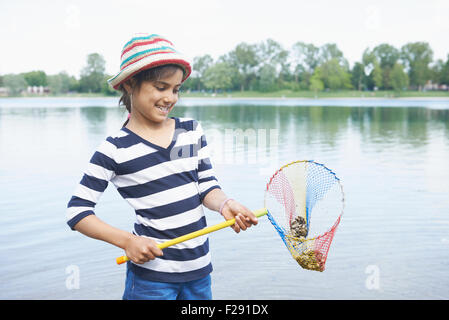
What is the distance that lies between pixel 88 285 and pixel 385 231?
11.1 ft

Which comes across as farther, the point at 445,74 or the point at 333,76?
the point at 333,76

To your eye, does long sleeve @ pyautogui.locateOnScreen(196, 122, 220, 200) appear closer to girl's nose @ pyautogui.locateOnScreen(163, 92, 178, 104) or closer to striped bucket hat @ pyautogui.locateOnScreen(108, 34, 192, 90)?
girl's nose @ pyautogui.locateOnScreen(163, 92, 178, 104)

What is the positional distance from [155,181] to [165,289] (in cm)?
49

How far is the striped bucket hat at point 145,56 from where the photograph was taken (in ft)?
7.30

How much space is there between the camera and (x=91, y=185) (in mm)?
2193

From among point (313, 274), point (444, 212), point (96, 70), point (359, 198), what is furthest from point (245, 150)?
point (96, 70)

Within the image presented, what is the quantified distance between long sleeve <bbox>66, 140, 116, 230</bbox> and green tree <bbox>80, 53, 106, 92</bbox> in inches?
4083

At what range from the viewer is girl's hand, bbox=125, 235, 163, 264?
2.12 meters

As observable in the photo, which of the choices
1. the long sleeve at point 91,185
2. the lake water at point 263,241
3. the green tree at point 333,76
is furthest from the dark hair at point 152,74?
the green tree at point 333,76

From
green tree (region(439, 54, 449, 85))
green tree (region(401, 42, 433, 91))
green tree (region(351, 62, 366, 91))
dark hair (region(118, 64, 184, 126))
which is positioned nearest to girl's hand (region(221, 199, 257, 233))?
dark hair (region(118, 64, 184, 126))

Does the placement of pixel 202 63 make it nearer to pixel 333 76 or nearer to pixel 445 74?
pixel 333 76
